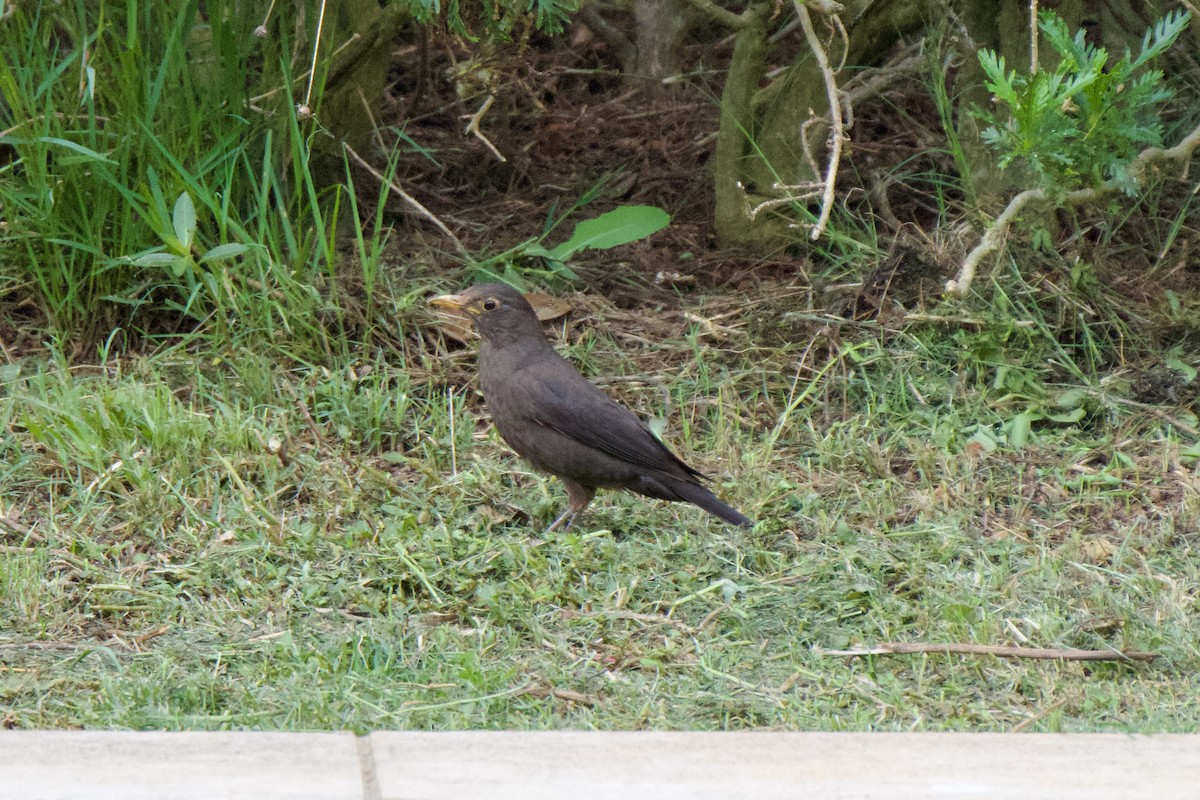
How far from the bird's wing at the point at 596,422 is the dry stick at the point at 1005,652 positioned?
923 mm

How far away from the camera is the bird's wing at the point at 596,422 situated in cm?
432

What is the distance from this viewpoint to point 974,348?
5113mm

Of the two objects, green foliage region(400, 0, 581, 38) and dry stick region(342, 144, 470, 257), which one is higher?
green foliage region(400, 0, 581, 38)

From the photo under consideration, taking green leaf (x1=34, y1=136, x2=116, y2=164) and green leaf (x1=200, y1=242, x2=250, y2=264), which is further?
green leaf (x1=200, y1=242, x2=250, y2=264)

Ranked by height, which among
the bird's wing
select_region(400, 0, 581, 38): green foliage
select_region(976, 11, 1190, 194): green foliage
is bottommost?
the bird's wing

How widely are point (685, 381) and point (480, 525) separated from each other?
1.18m

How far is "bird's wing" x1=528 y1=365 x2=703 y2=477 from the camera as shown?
14.2 feet

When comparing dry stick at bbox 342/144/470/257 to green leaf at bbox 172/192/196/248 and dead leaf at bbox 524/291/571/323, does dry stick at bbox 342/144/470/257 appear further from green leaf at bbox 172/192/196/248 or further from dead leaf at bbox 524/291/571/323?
green leaf at bbox 172/192/196/248

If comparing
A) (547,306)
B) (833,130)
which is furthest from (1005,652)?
A: (547,306)

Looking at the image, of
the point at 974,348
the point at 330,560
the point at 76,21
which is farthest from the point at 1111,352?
the point at 76,21

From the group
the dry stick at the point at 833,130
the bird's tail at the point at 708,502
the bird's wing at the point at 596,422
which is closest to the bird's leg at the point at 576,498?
the bird's wing at the point at 596,422

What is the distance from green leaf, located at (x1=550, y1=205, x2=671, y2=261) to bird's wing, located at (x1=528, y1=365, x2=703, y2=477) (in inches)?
48.8

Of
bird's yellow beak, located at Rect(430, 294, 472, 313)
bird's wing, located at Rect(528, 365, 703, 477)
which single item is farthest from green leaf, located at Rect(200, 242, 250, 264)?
bird's wing, located at Rect(528, 365, 703, 477)

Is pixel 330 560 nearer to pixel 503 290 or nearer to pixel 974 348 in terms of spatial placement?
pixel 503 290
